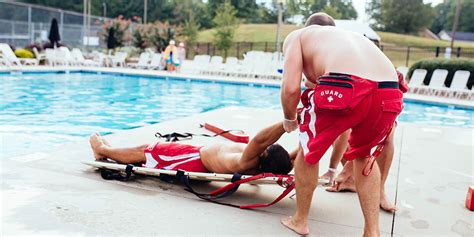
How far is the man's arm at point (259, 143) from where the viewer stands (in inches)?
118

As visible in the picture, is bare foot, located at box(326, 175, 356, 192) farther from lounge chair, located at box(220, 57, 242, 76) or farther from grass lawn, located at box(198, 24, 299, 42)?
grass lawn, located at box(198, 24, 299, 42)

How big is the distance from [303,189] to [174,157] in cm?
130

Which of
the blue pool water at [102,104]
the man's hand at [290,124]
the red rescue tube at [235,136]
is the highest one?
the man's hand at [290,124]

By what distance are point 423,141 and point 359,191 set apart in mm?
3649

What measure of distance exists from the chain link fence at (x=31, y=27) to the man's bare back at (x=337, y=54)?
2361 cm

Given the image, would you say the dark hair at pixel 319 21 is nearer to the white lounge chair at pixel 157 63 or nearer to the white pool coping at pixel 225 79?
the white pool coping at pixel 225 79

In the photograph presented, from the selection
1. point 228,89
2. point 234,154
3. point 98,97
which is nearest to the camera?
point 234,154

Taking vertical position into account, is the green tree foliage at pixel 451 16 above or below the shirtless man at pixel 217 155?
above

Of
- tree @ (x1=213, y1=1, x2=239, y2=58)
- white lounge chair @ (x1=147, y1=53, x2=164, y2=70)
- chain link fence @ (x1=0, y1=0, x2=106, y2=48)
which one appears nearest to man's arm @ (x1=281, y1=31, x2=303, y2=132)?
white lounge chair @ (x1=147, y1=53, x2=164, y2=70)

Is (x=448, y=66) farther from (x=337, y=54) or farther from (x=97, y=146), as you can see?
(x=337, y=54)

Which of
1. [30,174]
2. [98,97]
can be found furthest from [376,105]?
[98,97]

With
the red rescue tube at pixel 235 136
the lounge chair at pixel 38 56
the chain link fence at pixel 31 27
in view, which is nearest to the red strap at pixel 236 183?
the red rescue tube at pixel 235 136

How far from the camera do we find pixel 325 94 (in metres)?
2.41

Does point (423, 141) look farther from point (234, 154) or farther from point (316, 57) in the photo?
point (316, 57)
